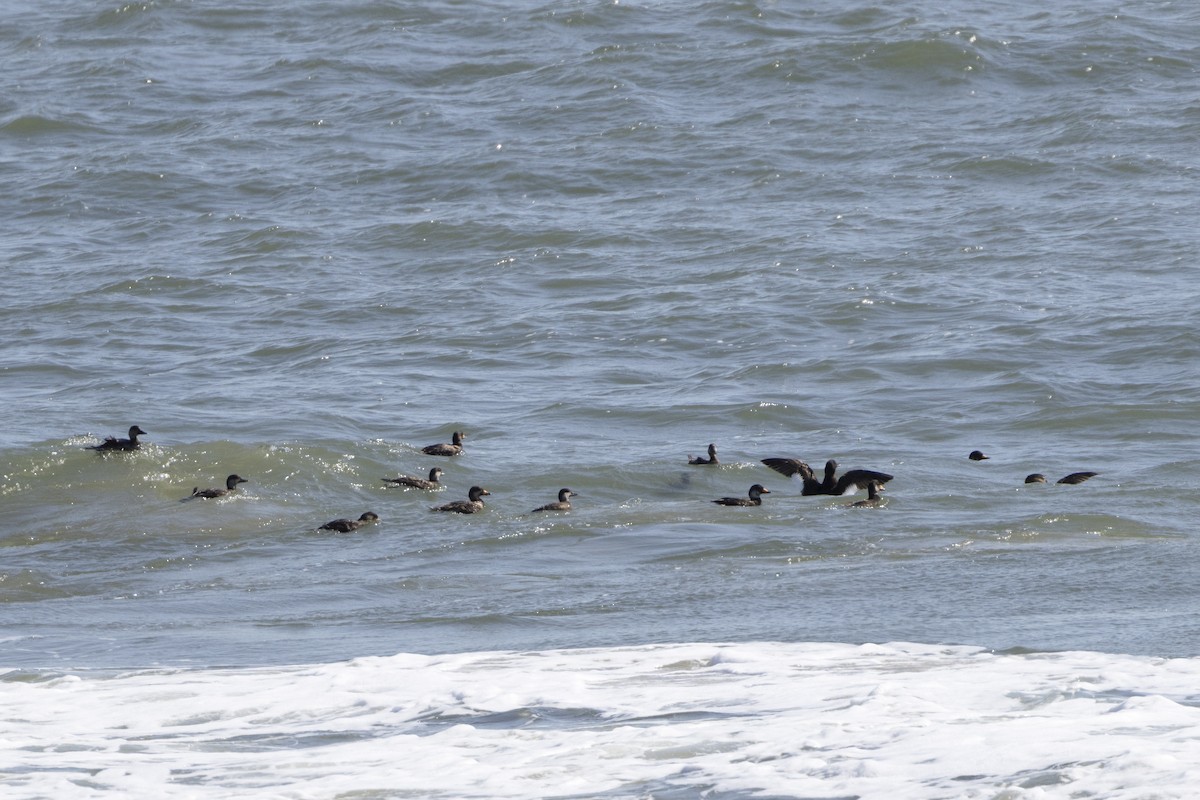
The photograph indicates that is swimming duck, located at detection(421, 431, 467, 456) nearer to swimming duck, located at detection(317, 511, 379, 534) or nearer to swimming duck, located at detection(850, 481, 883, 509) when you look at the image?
swimming duck, located at detection(317, 511, 379, 534)

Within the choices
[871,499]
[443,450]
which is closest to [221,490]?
[443,450]

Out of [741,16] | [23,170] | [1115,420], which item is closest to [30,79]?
[23,170]

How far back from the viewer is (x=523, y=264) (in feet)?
76.4

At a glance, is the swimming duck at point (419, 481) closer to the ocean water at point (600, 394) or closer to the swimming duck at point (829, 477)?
the ocean water at point (600, 394)

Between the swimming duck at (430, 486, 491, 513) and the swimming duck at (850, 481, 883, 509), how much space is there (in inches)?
114

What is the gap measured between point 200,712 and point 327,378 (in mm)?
10831

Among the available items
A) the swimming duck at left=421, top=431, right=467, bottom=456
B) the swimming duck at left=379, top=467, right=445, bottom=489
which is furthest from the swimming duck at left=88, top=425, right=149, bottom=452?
the swimming duck at left=421, top=431, right=467, bottom=456

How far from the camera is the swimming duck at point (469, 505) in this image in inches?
557

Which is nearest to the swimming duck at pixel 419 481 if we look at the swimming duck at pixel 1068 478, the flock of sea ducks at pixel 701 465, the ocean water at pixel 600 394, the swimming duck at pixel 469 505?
the flock of sea ducks at pixel 701 465

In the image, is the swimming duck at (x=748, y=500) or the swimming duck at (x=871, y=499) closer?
the swimming duck at (x=871, y=499)

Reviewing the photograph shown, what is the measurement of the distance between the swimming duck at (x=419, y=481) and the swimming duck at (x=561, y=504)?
3.89ft

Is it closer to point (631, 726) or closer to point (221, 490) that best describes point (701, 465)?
point (221, 490)

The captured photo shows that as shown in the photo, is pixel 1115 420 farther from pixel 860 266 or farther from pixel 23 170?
pixel 23 170

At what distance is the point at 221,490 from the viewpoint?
14875 mm
